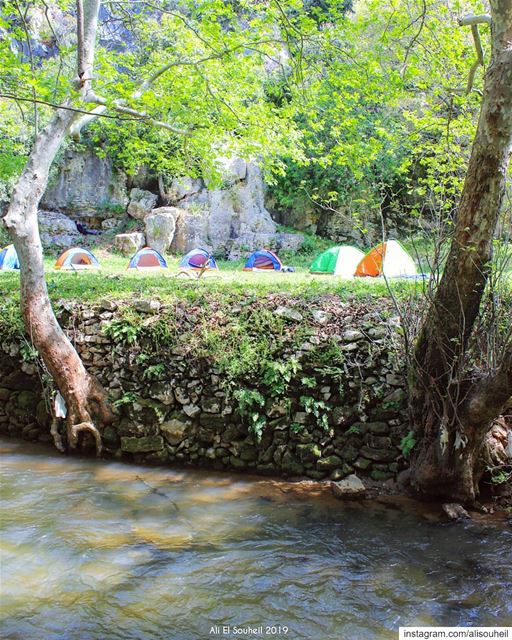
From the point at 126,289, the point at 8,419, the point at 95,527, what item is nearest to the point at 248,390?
the point at 95,527

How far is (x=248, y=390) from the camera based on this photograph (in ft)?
18.1

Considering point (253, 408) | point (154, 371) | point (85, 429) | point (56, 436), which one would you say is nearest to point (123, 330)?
point (154, 371)

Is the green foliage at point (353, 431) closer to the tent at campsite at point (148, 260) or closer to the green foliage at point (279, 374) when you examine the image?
the green foliage at point (279, 374)

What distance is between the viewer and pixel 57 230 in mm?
20688

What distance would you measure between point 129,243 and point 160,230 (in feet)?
4.60

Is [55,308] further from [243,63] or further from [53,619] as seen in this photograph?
[243,63]

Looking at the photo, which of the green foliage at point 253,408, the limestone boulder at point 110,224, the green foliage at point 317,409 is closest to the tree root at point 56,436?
the green foliage at point 253,408

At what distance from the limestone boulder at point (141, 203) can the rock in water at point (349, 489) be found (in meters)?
17.9

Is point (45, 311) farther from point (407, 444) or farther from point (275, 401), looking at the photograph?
point (407, 444)

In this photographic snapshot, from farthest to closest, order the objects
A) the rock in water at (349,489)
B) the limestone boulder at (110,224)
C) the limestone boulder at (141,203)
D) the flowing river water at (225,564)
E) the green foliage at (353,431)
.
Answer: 1. the limestone boulder at (110,224)
2. the limestone boulder at (141,203)
3. the green foliage at (353,431)
4. the rock in water at (349,489)
5. the flowing river water at (225,564)

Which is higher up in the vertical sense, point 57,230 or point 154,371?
point 57,230

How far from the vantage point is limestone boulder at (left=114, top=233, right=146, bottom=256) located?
64.0 feet

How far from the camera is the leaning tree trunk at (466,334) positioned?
4019mm

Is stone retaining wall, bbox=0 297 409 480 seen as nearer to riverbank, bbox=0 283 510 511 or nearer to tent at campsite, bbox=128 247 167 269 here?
riverbank, bbox=0 283 510 511
